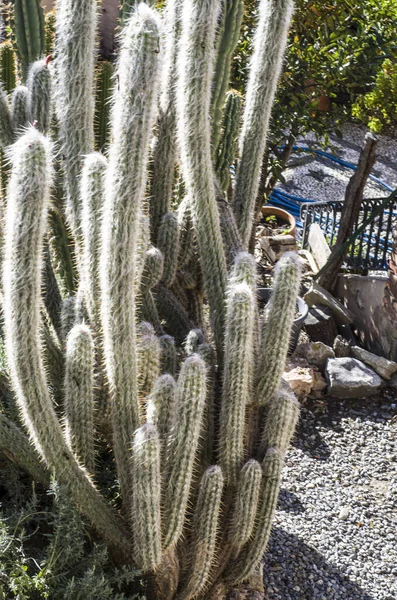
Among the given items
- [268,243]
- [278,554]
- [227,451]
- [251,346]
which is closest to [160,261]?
[251,346]

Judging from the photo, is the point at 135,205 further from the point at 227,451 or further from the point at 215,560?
the point at 215,560

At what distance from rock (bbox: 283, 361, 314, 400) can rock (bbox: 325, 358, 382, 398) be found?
0.49 ft

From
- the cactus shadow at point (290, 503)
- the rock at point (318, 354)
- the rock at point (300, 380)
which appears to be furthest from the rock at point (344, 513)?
the rock at point (318, 354)

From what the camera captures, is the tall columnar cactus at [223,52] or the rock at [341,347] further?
the rock at [341,347]

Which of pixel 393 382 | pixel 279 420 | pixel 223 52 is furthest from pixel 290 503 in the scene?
pixel 223 52

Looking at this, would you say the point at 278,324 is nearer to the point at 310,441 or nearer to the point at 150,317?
the point at 150,317

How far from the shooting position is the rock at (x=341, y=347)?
471cm

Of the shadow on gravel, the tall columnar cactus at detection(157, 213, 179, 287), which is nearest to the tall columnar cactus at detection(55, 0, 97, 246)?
the tall columnar cactus at detection(157, 213, 179, 287)

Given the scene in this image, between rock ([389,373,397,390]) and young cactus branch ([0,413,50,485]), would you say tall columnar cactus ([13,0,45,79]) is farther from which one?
rock ([389,373,397,390])

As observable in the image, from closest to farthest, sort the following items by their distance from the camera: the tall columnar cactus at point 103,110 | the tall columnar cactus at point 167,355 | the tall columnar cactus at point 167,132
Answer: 1. the tall columnar cactus at point 167,355
2. the tall columnar cactus at point 167,132
3. the tall columnar cactus at point 103,110

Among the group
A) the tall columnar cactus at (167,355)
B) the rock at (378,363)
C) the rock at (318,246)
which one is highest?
the rock at (318,246)

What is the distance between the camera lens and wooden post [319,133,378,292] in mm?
5074

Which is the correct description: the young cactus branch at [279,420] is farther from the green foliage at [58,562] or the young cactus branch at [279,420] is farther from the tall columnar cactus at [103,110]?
the tall columnar cactus at [103,110]

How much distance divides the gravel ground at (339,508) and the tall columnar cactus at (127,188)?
141 cm
